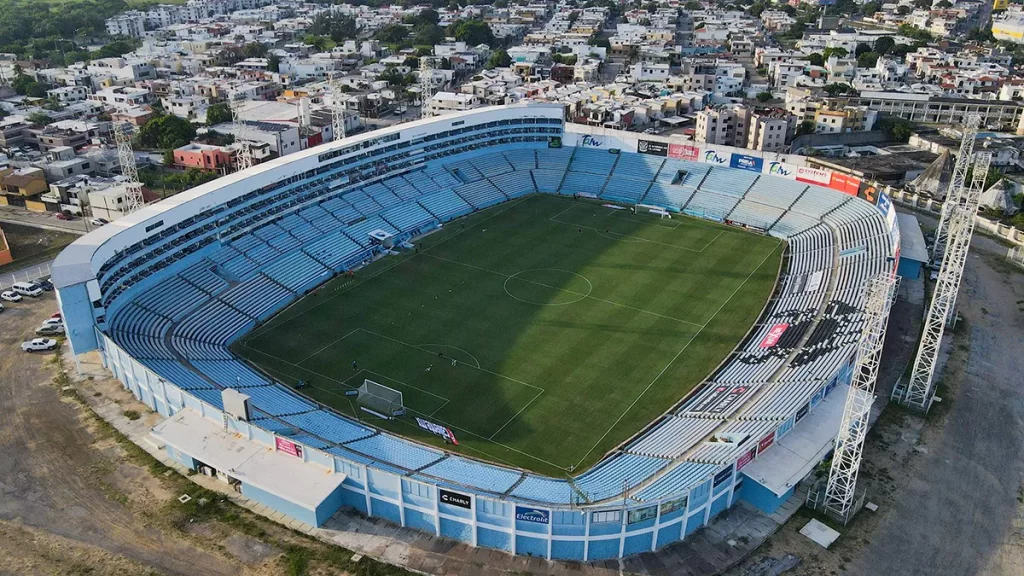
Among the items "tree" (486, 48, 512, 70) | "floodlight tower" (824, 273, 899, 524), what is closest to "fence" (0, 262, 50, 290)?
"floodlight tower" (824, 273, 899, 524)

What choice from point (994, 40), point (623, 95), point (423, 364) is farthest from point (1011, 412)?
point (994, 40)

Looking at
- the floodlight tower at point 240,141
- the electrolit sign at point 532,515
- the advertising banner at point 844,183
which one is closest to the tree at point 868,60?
the advertising banner at point 844,183

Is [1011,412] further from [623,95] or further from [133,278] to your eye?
[623,95]

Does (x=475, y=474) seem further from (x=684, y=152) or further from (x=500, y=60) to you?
(x=500, y=60)

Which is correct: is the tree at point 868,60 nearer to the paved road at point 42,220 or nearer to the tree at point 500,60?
the tree at point 500,60

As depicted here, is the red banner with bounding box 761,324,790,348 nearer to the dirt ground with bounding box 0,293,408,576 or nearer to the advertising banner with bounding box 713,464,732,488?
the advertising banner with bounding box 713,464,732,488

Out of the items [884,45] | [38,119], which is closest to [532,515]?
[38,119]
